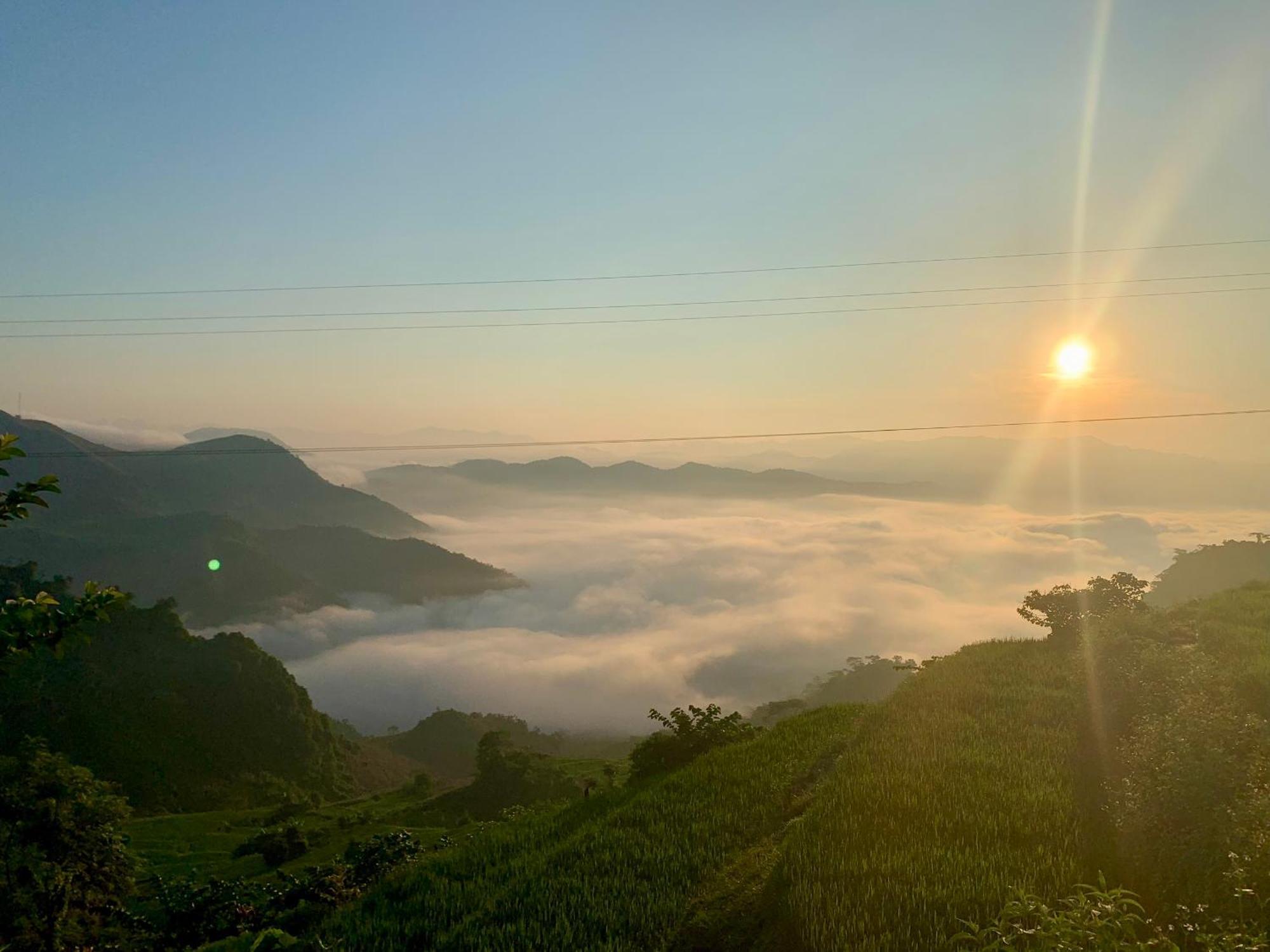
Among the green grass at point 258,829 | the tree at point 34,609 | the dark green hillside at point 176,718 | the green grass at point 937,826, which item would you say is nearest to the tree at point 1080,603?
the green grass at point 937,826

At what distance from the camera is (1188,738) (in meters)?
14.9

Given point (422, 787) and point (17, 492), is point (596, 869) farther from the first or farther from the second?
point (422, 787)

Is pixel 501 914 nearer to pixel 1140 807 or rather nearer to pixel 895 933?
pixel 895 933

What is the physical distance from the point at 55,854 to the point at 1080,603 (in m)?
41.9

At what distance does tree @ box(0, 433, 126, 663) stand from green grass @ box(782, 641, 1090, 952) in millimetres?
10264

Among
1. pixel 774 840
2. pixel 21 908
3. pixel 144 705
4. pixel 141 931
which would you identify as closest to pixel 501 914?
pixel 774 840

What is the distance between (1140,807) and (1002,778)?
3.29 meters

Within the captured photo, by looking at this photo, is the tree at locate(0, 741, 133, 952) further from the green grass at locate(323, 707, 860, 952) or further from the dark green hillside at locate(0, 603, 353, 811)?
the dark green hillside at locate(0, 603, 353, 811)

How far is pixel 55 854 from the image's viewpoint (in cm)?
2433

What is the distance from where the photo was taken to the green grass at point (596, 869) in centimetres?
1288

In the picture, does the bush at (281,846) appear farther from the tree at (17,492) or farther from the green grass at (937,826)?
the tree at (17,492)

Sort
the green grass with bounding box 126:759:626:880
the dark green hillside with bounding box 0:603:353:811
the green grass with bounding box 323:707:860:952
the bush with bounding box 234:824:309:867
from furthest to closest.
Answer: the dark green hillside with bounding box 0:603:353:811
the bush with bounding box 234:824:309:867
the green grass with bounding box 126:759:626:880
the green grass with bounding box 323:707:860:952

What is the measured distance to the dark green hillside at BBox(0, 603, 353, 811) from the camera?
11631 centimetres

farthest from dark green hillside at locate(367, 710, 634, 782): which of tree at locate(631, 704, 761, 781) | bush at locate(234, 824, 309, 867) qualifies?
tree at locate(631, 704, 761, 781)
